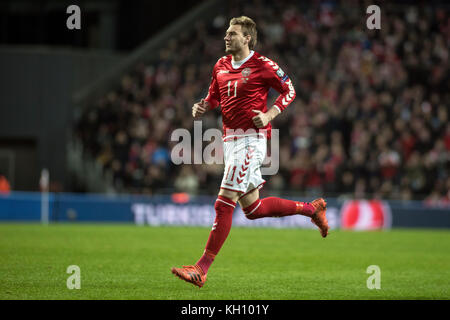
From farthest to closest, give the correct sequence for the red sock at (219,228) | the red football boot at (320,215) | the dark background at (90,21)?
1. the dark background at (90,21)
2. the red football boot at (320,215)
3. the red sock at (219,228)

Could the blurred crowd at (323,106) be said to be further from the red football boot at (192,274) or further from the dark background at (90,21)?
the red football boot at (192,274)

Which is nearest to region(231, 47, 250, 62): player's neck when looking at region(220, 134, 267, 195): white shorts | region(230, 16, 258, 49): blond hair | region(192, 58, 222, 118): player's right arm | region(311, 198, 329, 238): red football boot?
region(230, 16, 258, 49): blond hair

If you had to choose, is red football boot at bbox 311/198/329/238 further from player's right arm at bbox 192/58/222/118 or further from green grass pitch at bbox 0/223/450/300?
player's right arm at bbox 192/58/222/118

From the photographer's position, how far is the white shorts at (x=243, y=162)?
7.19 m

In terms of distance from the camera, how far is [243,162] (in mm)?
7223

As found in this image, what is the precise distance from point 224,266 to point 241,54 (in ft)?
A: 9.77

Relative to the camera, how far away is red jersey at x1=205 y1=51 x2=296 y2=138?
744 cm

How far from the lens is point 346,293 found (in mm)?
6875

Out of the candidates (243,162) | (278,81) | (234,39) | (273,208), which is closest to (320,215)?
(273,208)

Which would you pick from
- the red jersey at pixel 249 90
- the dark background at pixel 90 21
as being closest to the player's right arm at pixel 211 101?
the red jersey at pixel 249 90

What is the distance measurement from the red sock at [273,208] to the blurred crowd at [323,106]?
12.8m

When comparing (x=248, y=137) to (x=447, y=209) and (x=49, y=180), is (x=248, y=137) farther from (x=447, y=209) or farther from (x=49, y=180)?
(x=49, y=180)

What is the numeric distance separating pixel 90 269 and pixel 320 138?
14992 mm
